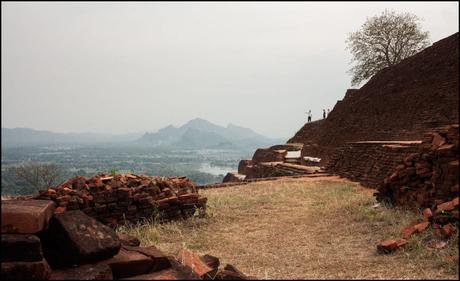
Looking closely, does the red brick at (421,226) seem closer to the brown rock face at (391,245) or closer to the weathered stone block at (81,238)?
the brown rock face at (391,245)

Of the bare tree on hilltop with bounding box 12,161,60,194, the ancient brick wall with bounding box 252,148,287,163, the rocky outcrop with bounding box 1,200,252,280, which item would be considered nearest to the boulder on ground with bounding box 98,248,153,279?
the rocky outcrop with bounding box 1,200,252,280

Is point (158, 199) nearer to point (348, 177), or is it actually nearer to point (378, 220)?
point (378, 220)

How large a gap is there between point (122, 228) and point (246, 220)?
8.48 feet

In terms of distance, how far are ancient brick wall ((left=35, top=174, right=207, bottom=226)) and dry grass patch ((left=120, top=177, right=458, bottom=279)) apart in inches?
17.3

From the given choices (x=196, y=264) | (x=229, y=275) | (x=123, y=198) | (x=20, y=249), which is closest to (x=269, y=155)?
(x=123, y=198)

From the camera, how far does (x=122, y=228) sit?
7.91 m

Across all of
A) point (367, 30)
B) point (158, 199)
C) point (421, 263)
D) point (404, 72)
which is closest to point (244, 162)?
point (404, 72)

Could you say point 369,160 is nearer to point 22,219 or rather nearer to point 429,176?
point 429,176

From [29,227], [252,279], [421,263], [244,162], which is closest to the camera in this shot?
[29,227]

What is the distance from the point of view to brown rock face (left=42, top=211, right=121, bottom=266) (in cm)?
387

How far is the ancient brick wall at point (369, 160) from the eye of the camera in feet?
40.6

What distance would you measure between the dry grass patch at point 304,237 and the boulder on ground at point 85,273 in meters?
1.96

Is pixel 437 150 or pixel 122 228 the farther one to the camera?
pixel 122 228

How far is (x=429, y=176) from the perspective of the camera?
25.3ft
